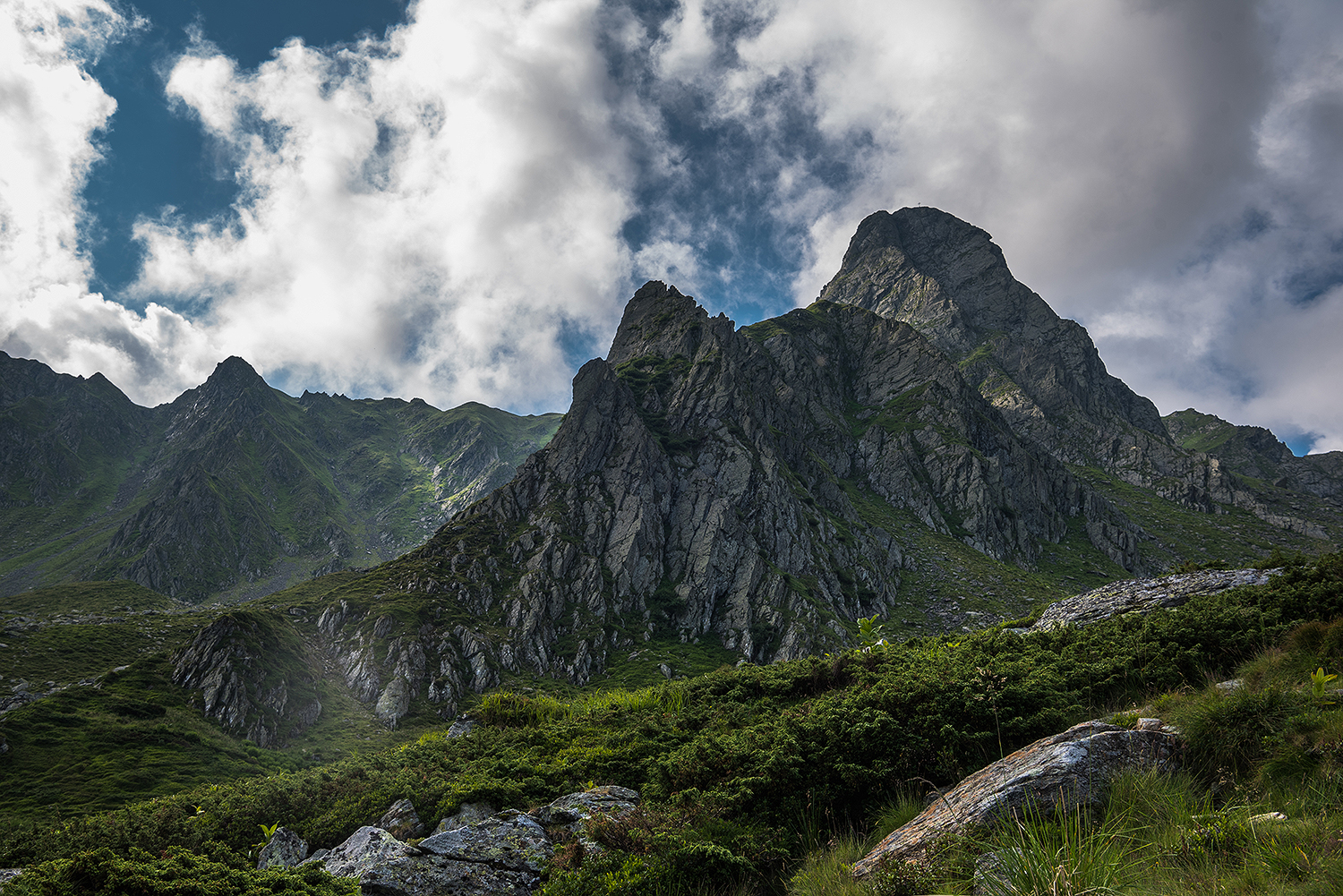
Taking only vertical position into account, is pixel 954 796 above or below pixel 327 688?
above

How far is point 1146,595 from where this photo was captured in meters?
22.6

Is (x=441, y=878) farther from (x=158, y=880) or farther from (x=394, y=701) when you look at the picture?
(x=394, y=701)

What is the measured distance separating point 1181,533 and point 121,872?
24228 centimetres

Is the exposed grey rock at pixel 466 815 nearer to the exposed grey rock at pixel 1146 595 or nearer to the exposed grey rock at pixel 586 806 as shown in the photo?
the exposed grey rock at pixel 586 806

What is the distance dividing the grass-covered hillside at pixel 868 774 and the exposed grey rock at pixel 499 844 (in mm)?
1205

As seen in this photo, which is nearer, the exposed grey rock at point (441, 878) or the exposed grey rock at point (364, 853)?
the exposed grey rock at point (441, 878)

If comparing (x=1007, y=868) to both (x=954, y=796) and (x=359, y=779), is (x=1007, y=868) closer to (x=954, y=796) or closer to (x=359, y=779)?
(x=954, y=796)

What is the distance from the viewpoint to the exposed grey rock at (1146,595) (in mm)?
20734

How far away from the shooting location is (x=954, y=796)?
800 cm

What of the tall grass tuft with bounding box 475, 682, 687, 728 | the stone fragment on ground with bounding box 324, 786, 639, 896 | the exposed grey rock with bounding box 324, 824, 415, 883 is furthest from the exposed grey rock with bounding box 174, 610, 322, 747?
the stone fragment on ground with bounding box 324, 786, 639, 896

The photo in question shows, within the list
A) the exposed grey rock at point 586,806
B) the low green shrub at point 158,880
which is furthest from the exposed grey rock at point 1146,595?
the low green shrub at point 158,880

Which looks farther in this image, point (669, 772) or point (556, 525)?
point (556, 525)

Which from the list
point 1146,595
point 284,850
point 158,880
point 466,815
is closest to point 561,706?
point 284,850

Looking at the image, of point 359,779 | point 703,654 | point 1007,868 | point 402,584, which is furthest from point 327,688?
point 1007,868
